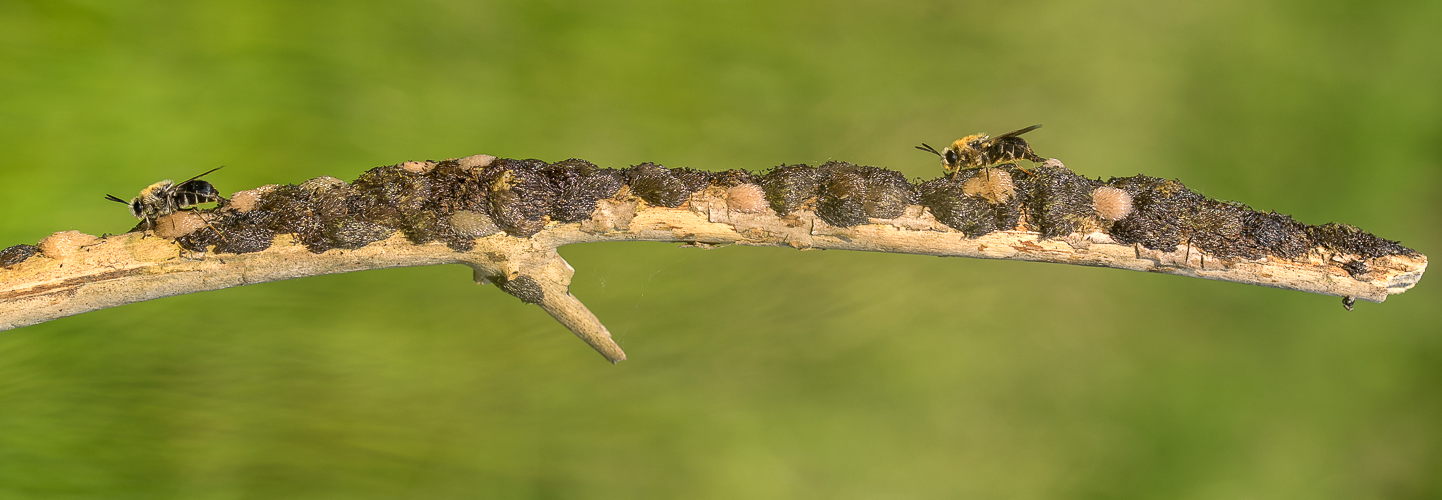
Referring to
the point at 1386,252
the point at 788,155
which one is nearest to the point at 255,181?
the point at 788,155

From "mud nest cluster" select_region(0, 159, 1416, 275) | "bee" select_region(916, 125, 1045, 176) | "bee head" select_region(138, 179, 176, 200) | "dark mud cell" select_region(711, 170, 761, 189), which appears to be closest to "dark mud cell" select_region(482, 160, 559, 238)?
"mud nest cluster" select_region(0, 159, 1416, 275)

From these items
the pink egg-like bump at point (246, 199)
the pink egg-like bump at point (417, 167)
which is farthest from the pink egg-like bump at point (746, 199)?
the pink egg-like bump at point (246, 199)

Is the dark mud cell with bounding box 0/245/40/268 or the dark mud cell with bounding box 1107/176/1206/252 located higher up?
the dark mud cell with bounding box 1107/176/1206/252

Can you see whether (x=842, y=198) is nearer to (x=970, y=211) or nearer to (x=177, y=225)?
(x=970, y=211)

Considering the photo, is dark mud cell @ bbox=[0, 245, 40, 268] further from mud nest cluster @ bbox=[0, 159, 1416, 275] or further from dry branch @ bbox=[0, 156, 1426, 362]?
mud nest cluster @ bbox=[0, 159, 1416, 275]

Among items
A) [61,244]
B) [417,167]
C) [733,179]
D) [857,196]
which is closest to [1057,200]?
[857,196]

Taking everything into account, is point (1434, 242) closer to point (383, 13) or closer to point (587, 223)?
point (587, 223)
